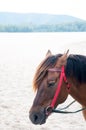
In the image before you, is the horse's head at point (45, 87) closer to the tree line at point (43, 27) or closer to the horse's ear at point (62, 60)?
the horse's ear at point (62, 60)

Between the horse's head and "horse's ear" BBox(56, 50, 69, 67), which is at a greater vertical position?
"horse's ear" BBox(56, 50, 69, 67)

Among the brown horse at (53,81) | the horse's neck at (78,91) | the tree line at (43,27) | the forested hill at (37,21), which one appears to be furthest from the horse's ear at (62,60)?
the forested hill at (37,21)

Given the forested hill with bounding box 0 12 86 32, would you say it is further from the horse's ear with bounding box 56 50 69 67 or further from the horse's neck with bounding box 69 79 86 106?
the horse's ear with bounding box 56 50 69 67

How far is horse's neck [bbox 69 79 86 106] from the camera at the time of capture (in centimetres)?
370

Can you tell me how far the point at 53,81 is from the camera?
3506mm

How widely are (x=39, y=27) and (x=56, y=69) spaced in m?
102

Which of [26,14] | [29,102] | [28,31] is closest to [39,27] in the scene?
[28,31]

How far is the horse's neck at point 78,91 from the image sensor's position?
370 cm

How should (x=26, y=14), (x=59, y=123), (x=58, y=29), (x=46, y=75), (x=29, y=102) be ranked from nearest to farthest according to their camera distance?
(x=46, y=75) < (x=59, y=123) < (x=29, y=102) < (x=58, y=29) < (x=26, y=14)

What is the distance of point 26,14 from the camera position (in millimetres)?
144875

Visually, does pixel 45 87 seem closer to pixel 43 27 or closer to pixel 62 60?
pixel 62 60

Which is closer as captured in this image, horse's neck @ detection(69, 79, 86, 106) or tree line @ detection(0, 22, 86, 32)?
horse's neck @ detection(69, 79, 86, 106)

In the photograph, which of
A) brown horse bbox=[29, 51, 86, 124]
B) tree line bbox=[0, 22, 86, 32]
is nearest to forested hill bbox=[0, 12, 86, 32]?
tree line bbox=[0, 22, 86, 32]

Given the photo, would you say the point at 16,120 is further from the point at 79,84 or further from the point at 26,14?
the point at 26,14
